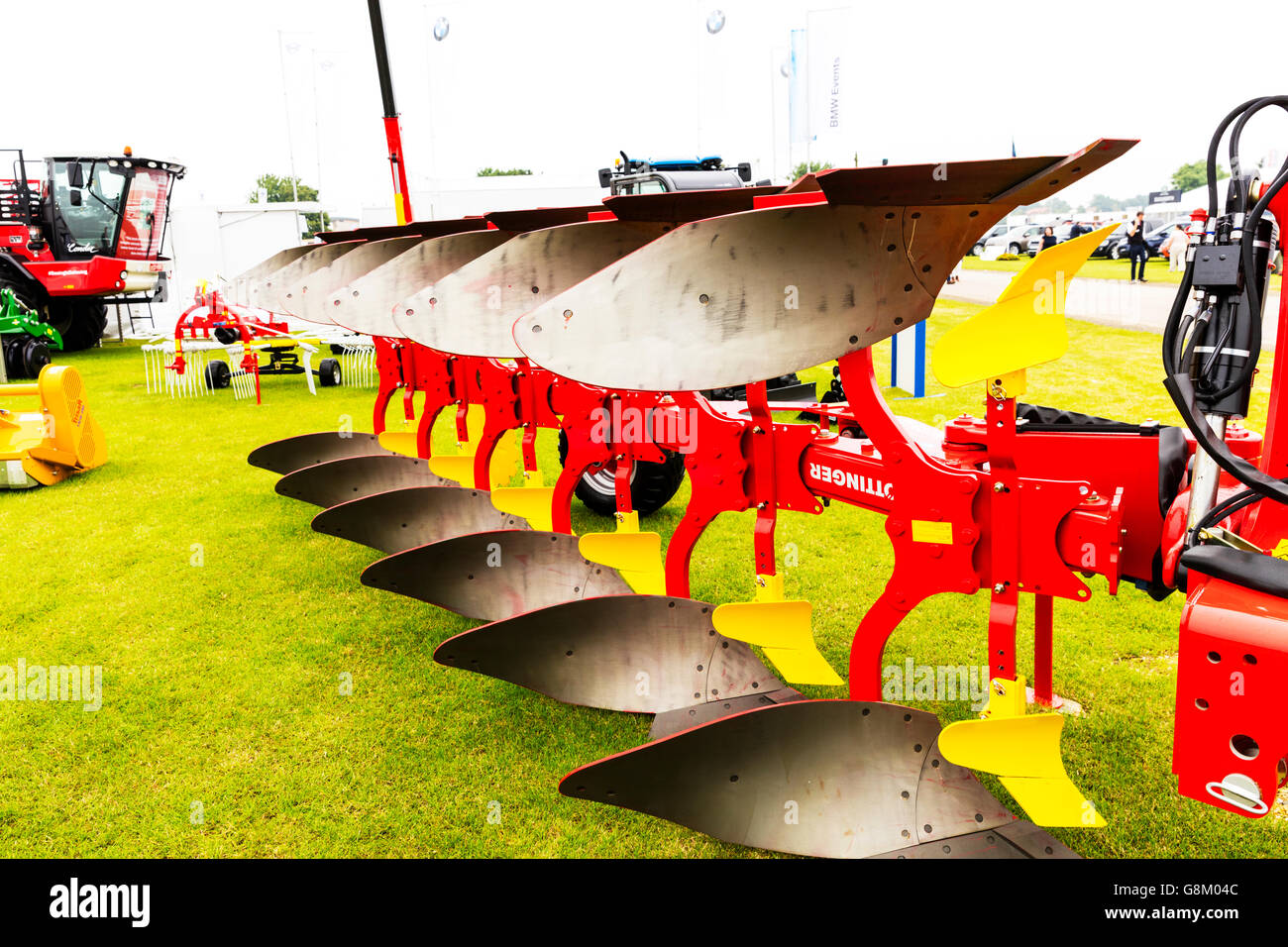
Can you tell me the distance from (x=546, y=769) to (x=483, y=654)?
1.28ft

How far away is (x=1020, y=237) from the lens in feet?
92.9

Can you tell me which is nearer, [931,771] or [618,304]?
[618,304]

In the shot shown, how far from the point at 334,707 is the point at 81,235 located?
559 inches

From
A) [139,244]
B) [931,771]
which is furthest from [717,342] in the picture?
[139,244]

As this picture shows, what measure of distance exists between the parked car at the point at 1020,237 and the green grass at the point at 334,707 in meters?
26.1

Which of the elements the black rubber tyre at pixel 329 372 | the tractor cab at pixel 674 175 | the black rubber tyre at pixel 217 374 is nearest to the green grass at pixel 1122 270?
the tractor cab at pixel 674 175

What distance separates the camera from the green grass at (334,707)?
2.34 m

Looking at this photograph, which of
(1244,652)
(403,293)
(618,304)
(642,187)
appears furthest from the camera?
(642,187)

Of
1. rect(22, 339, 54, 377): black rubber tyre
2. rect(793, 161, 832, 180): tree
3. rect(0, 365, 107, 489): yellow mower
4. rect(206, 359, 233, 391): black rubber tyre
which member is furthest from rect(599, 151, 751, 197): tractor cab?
rect(22, 339, 54, 377): black rubber tyre

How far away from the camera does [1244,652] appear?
1.48 meters

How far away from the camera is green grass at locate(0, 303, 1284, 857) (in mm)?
2342
